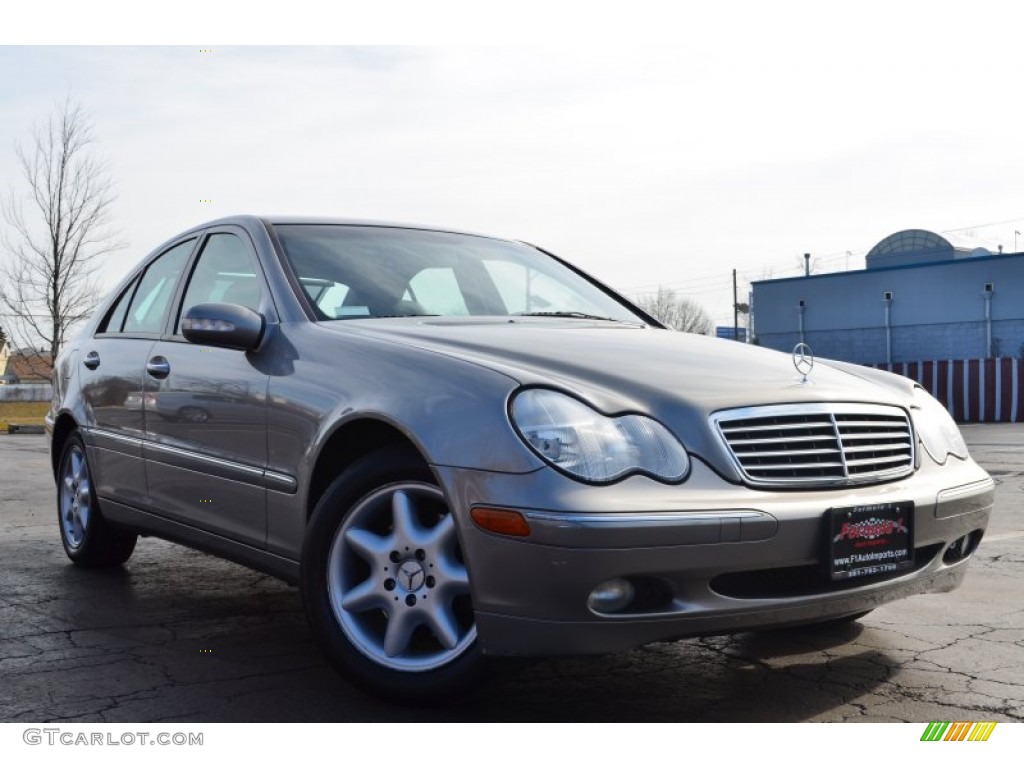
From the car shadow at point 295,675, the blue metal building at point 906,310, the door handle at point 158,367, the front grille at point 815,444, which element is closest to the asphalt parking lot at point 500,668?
the car shadow at point 295,675

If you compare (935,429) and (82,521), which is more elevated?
(935,429)

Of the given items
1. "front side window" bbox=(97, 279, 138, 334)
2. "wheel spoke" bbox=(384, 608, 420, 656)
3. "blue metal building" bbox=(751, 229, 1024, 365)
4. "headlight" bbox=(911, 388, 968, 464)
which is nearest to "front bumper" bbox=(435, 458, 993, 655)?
"wheel spoke" bbox=(384, 608, 420, 656)

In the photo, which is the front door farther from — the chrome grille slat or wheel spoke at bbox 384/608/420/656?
the chrome grille slat

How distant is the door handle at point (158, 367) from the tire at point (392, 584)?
144 cm

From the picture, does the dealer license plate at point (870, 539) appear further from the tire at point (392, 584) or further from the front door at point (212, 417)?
the front door at point (212, 417)

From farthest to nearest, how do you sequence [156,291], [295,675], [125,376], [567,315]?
1. [156,291]
2. [125,376]
3. [567,315]
4. [295,675]

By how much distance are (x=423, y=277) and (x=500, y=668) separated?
1.78 meters

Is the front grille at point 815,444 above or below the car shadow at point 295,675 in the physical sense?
above

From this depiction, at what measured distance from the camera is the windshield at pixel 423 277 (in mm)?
4113

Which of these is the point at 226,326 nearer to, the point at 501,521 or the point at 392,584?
the point at 392,584

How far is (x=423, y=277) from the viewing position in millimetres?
4367

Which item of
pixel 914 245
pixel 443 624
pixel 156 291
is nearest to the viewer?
pixel 443 624

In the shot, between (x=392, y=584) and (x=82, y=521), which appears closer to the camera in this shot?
(x=392, y=584)

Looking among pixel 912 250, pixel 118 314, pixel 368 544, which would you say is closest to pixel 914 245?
pixel 912 250
